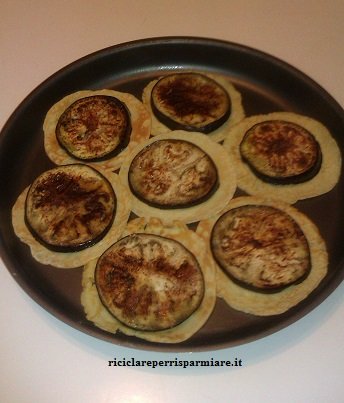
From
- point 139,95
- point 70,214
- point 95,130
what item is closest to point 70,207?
point 70,214

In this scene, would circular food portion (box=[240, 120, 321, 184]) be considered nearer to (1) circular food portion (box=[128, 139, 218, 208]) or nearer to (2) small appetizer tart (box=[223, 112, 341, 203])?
(2) small appetizer tart (box=[223, 112, 341, 203])

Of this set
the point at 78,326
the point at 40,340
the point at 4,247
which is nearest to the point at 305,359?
the point at 78,326

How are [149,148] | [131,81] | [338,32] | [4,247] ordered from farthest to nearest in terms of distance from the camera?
[338,32] → [131,81] → [149,148] → [4,247]

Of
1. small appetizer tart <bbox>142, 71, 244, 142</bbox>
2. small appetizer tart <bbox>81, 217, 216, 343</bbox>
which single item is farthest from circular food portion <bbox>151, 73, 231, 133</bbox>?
small appetizer tart <bbox>81, 217, 216, 343</bbox>

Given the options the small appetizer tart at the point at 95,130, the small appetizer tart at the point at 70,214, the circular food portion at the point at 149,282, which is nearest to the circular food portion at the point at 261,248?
the circular food portion at the point at 149,282

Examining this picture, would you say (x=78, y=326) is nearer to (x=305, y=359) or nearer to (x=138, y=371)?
(x=138, y=371)

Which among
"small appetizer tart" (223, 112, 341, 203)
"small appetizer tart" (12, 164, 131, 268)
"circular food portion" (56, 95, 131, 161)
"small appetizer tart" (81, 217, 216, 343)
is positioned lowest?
"small appetizer tart" (81, 217, 216, 343)

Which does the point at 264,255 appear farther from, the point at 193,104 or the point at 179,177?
the point at 193,104
